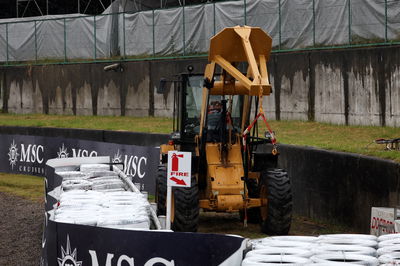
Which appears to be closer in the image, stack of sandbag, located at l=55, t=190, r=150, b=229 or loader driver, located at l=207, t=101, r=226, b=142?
stack of sandbag, located at l=55, t=190, r=150, b=229

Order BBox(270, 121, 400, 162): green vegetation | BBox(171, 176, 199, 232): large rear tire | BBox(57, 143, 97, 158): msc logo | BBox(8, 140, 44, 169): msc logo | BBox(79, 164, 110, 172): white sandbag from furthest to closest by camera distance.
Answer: BBox(8, 140, 44, 169): msc logo → BBox(57, 143, 97, 158): msc logo → BBox(270, 121, 400, 162): green vegetation → BBox(79, 164, 110, 172): white sandbag → BBox(171, 176, 199, 232): large rear tire

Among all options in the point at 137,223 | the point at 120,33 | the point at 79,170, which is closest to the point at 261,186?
the point at 79,170

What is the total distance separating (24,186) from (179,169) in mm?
12531

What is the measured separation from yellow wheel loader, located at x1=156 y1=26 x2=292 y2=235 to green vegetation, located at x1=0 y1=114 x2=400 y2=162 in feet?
7.10

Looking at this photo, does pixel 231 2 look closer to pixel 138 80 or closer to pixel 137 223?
pixel 138 80

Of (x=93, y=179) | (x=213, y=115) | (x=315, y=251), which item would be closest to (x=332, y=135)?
(x=213, y=115)

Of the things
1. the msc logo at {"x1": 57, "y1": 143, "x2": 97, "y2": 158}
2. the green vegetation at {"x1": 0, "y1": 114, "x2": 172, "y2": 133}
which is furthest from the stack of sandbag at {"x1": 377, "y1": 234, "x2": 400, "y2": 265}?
the green vegetation at {"x1": 0, "y1": 114, "x2": 172, "y2": 133}

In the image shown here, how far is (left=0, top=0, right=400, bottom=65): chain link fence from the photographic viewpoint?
26656mm

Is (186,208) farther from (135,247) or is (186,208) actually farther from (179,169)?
(135,247)

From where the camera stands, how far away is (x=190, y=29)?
3388 cm

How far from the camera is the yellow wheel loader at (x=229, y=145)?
15539mm

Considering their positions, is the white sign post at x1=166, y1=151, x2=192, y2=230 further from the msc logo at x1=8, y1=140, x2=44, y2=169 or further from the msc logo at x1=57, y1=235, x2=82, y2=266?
the msc logo at x1=8, y1=140, x2=44, y2=169

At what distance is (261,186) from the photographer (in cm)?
1631

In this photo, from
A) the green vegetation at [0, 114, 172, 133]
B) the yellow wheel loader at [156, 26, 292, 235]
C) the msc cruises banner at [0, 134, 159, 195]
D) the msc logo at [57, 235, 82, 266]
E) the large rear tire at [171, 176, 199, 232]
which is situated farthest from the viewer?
the green vegetation at [0, 114, 172, 133]
